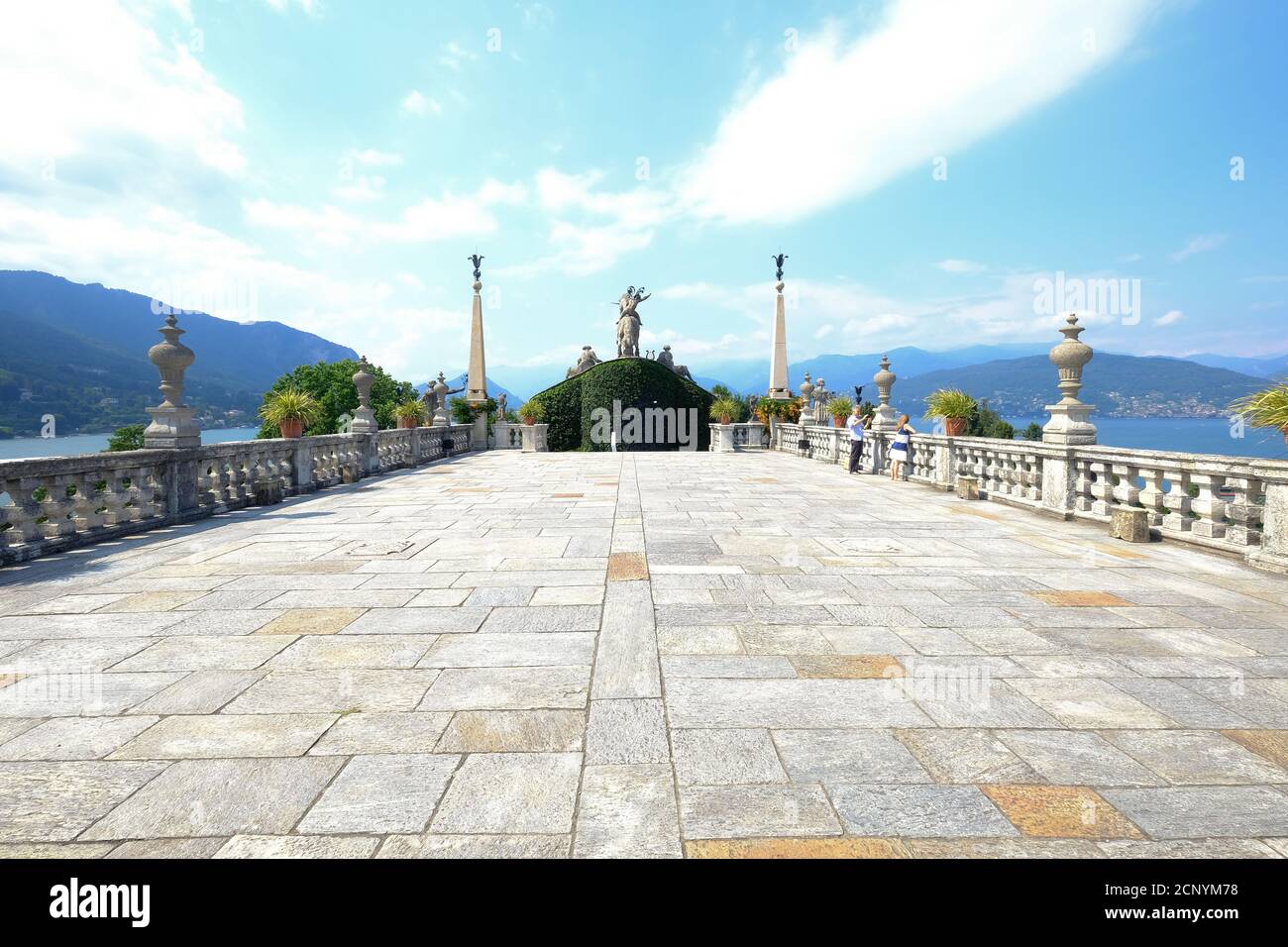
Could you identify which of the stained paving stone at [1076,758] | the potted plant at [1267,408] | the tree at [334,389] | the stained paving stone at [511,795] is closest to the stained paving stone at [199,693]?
the stained paving stone at [511,795]

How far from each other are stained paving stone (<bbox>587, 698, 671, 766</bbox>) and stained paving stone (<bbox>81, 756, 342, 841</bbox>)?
110 cm

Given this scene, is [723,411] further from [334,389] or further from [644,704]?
[334,389]

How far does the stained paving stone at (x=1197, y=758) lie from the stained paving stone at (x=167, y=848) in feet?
11.9

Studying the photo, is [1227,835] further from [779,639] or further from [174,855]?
[174,855]

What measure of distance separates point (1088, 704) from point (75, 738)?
4.87 m

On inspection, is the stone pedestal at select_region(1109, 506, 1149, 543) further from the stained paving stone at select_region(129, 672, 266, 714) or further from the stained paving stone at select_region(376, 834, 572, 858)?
the stained paving stone at select_region(129, 672, 266, 714)

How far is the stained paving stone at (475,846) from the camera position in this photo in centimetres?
210

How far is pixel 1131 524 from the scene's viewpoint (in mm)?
7285

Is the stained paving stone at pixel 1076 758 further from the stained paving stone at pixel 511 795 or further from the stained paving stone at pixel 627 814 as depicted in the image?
the stained paving stone at pixel 511 795

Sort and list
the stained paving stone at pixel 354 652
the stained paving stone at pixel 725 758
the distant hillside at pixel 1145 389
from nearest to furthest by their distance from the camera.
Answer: the stained paving stone at pixel 725 758 → the stained paving stone at pixel 354 652 → the distant hillside at pixel 1145 389

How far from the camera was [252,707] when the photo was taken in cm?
322
